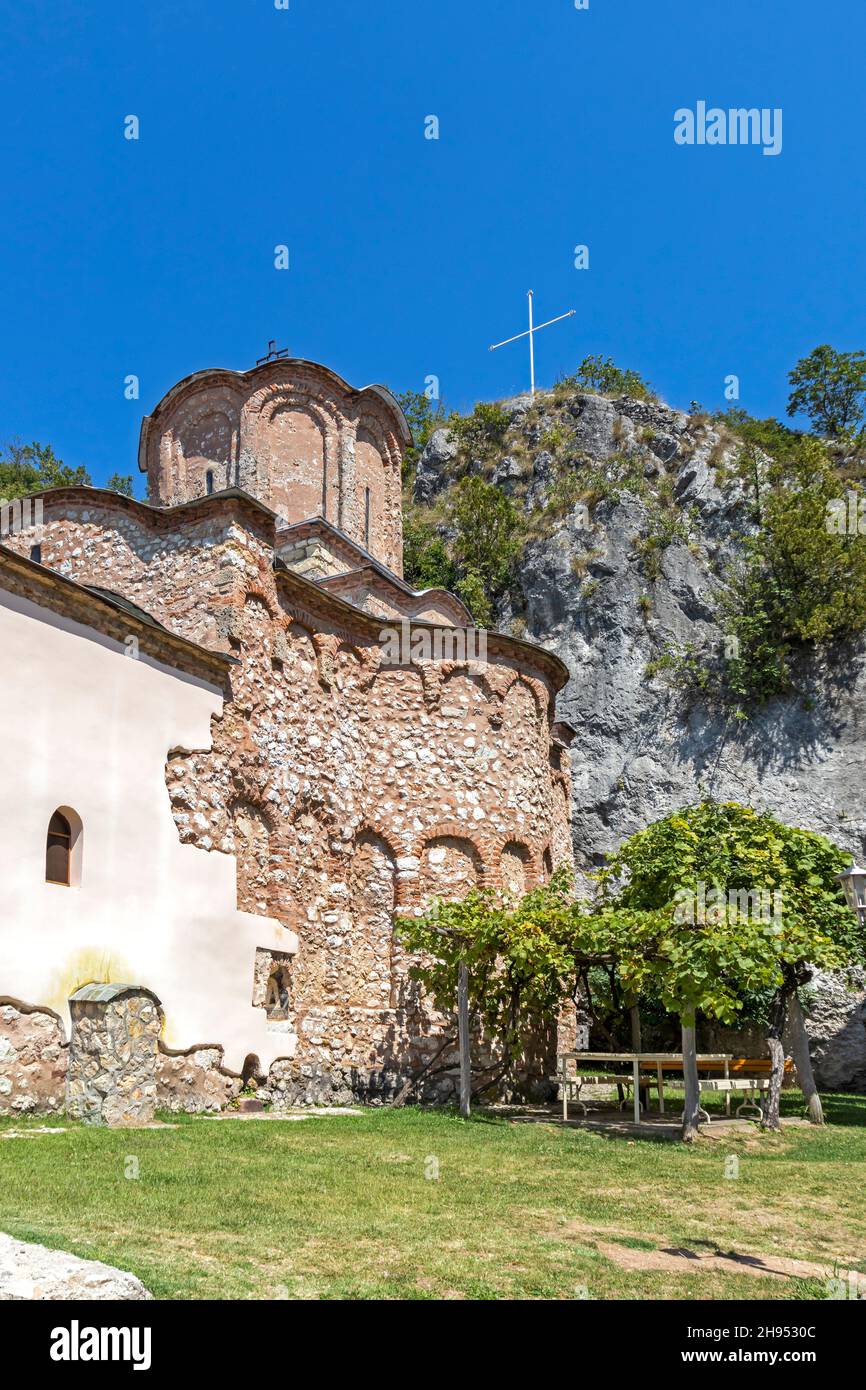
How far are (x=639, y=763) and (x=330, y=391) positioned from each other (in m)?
12.6

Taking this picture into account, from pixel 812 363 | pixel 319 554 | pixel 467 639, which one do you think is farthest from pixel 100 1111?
pixel 812 363

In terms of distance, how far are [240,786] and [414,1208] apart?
7292mm

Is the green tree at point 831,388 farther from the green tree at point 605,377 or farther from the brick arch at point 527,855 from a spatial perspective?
the brick arch at point 527,855

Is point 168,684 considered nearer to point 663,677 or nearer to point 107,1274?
point 107,1274

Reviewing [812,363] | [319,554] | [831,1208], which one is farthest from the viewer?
[812,363]

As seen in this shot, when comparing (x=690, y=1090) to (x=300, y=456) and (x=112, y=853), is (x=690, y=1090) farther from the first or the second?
(x=300, y=456)

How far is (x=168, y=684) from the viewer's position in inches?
503

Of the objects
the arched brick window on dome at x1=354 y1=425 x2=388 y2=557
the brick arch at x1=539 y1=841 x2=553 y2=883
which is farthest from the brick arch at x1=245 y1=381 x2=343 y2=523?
the brick arch at x1=539 y1=841 x2=553 y2=883

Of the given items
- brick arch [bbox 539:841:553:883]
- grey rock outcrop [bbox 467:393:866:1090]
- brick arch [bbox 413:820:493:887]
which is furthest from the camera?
grey rock outcrop [bbox 467:393:866:1090]

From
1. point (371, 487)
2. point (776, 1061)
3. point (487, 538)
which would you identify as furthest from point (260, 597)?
point (487, 538)

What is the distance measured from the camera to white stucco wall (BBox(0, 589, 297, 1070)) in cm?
1054

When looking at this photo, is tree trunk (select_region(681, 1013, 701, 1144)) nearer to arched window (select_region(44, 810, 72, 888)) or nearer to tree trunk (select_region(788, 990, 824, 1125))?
tree trunk (select_region(788, 990, 824, 1125))

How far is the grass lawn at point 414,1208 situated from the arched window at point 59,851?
236 cm

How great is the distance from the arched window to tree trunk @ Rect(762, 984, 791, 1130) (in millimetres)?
8528
